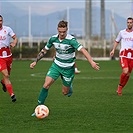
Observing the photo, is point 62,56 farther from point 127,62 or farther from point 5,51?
point 127,62

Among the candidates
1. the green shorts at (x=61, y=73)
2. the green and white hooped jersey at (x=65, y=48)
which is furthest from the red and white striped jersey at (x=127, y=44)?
the green and white hooped jersey at (x=65, y=48)

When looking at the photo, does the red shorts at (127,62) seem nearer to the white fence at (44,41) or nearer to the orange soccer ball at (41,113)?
the orange soccer ball at (41,113)

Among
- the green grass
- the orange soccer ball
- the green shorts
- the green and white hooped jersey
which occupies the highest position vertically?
the green and white hooped jersey

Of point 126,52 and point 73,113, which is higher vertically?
point 126,52

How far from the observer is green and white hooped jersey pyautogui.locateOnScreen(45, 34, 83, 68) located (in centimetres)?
1204

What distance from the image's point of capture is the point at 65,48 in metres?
12.1

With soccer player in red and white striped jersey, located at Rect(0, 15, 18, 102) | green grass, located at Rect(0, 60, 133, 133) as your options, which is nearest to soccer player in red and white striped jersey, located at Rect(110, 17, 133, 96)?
green grass, located at Rect(0, 60, 133, 133)

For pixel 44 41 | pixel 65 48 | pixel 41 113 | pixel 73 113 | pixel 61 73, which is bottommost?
pixel 73 113

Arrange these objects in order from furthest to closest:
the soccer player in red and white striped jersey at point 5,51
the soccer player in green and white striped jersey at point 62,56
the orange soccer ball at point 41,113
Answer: the soccer player in red and white striped jersey at point 5,51
the soccer player in green and white striped jersey at point 62,56
the orange soccer ball at point 41,113

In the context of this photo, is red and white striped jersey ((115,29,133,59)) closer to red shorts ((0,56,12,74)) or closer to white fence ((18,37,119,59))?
red shorts ((0,56,12,74))

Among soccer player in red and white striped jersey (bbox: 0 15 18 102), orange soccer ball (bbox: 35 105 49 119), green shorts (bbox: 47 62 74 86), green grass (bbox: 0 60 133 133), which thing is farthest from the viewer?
soccer player in red and white striped jersey (bbox: 0 15 18 102)

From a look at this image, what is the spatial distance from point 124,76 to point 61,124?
6.56 meters

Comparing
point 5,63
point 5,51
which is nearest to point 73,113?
point 5,63

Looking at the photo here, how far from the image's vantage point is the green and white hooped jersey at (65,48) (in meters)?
12.0
